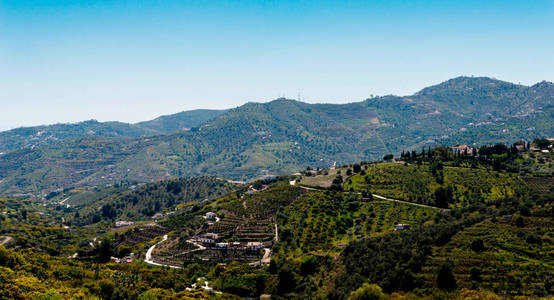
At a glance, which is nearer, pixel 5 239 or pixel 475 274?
pixel 475 274

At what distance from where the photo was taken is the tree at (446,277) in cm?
5394

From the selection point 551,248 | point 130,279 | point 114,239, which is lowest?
point 114,239

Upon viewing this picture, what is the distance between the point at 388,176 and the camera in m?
134

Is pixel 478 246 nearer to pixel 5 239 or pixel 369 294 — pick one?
pixel 369 294

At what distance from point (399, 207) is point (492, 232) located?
39.7 metres

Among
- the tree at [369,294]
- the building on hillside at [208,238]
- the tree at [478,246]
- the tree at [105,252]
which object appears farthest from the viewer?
the building on hillside at [208,238]

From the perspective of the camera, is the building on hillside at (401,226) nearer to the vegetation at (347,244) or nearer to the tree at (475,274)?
the vegetation at (347,244)

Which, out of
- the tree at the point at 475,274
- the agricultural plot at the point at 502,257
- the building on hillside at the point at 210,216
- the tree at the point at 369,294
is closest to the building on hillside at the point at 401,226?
the agricultural plot at the point at 502,257

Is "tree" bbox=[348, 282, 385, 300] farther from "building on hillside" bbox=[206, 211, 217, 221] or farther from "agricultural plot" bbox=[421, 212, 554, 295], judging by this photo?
"building on hillside" bbox=[206, 211, 217, 221]

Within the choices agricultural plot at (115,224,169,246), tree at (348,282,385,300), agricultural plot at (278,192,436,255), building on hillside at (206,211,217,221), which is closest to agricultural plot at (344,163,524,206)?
agricultural plot at (278,192,436,255)

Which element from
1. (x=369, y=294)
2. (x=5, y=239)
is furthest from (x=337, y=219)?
(x=5, y=239)

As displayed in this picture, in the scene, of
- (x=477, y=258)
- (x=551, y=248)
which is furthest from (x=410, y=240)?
(x=551, y=248)

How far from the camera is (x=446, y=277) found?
180 feet

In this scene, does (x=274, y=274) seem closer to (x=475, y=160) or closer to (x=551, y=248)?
(x=551, y=248)
